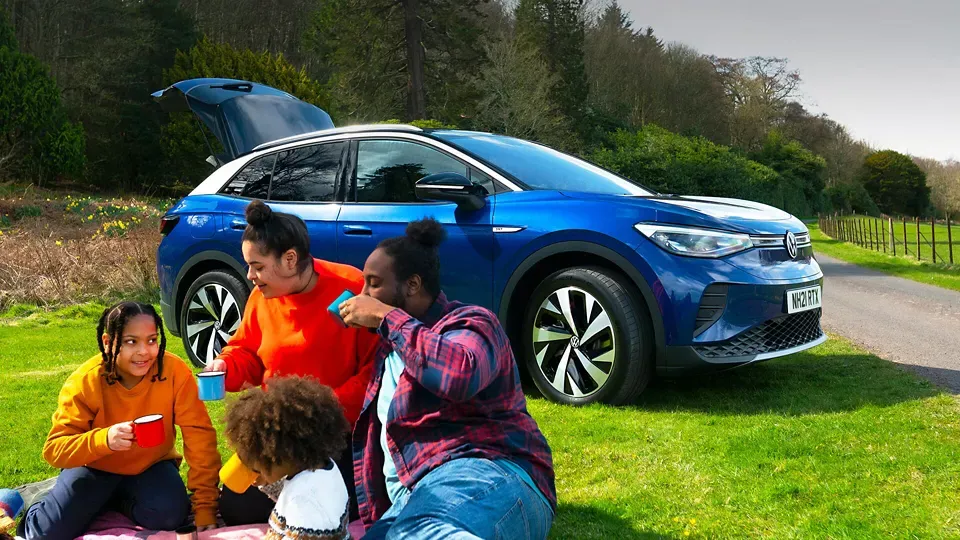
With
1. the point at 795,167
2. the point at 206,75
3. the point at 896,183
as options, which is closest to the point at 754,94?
the point at 795,167

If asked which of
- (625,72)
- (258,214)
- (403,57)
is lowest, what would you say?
(258,214)

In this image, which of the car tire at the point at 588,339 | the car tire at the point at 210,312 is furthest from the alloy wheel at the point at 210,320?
the car tire at the point at 588,339

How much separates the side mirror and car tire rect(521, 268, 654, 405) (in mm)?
720

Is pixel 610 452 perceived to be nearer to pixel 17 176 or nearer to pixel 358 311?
pixel 358 311

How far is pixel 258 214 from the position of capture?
3459 mm

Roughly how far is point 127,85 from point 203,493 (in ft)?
124

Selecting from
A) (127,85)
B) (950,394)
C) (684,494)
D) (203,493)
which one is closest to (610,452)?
Answer: (684,494)

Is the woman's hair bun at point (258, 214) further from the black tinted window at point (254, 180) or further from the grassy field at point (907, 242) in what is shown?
the grassy field at point (907, 242)

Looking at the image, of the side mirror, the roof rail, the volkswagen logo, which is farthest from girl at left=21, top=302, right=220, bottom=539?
the volkswagen logo

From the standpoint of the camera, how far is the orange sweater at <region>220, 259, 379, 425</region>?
350cm

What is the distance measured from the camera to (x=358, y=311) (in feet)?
8.86

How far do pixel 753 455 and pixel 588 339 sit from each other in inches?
49.6

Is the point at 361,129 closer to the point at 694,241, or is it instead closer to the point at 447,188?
the point at 447,188

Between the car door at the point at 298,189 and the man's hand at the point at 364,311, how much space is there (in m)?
3.20
